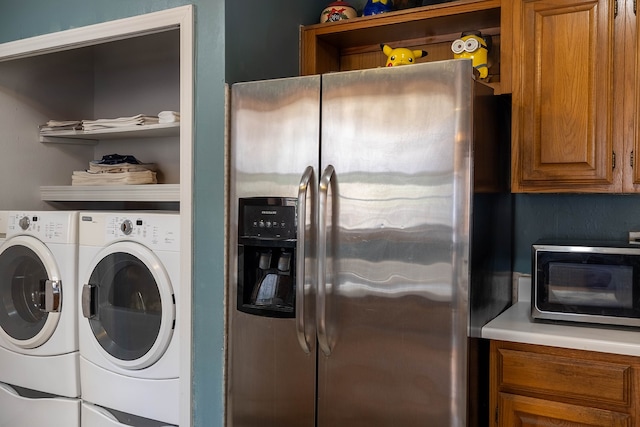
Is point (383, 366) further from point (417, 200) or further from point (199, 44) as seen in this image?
point (199, 44)

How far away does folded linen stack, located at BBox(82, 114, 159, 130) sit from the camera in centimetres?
285

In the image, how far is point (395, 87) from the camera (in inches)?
75.9

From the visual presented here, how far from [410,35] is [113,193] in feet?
5.32

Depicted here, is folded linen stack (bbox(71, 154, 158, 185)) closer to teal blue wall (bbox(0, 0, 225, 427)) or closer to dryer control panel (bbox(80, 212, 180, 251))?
dryer control panel (bbox(80, 212, 180, 251))

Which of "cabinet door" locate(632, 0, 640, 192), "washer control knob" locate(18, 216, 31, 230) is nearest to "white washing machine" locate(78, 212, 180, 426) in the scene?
"washer control knob" locate(18, 216, 31, 230)

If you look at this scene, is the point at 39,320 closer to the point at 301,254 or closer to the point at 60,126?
the point at 60,126

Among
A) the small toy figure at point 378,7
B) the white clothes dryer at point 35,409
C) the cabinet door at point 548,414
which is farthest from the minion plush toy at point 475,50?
the white clothes dryer at point 35,409

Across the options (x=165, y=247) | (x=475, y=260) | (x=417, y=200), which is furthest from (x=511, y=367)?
(x=165, y=247)

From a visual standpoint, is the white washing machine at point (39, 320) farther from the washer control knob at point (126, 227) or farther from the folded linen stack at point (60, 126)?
the folded linen stack at point (60, 126)

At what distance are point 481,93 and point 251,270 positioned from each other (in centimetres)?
102

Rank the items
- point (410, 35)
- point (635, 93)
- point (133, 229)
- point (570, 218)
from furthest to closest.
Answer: point (410, 35) → point (133, 229) → point (570, 218) → point (635, 93)

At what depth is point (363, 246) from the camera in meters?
1.99

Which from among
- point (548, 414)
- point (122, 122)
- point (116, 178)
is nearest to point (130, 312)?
point (116, 178)

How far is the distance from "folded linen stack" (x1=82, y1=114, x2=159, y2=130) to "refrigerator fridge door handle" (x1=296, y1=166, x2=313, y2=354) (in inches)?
44.5
